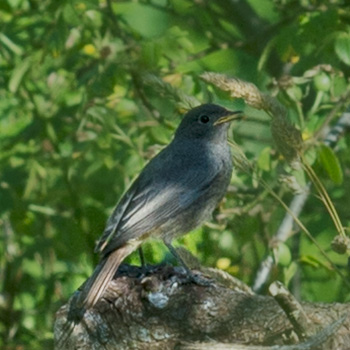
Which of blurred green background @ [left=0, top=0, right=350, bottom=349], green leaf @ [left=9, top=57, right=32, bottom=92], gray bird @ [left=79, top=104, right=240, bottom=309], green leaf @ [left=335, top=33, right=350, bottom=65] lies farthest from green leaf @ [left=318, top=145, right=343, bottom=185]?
green leaf @ [left=9, top=57, right=32, bottom=92]

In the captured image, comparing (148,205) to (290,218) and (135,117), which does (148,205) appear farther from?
(135,117)

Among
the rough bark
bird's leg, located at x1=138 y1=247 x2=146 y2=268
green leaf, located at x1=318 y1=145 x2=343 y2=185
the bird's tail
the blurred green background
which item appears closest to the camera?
the rough bark

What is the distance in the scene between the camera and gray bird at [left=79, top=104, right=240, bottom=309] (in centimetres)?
596

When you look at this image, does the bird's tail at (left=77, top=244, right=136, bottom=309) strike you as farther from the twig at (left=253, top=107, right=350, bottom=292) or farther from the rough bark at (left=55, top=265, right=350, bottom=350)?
the twig at (left=253, top=107, right=350, bottom=292)

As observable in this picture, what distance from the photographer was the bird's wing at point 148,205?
5.94 m

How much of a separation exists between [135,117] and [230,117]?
1.55 meters

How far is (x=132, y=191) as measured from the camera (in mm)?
6262

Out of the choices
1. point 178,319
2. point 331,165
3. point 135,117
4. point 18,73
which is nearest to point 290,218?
point 331,165

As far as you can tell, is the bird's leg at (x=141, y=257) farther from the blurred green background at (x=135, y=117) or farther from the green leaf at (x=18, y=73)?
the green leaf at (x=18, y=73)

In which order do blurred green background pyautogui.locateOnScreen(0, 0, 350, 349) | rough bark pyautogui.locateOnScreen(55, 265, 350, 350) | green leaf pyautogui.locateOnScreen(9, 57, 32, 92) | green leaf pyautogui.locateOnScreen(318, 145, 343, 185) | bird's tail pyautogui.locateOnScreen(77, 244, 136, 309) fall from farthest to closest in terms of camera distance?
green leaf pyautogui.locateOnScreen(9, 57, 32, 92), blurred green background pyautogui.locateOnScreen(0, 0, 350, 349), green leaf pyautogui.locateOnScreen(318, 145, 343, 185), bird's tail pyautogui.locateOnScreen(77, 244, 136, 309), rough bark pyautogui.locateOnScreen(55, 265, 350, 350)

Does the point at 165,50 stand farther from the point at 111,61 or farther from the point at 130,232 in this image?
the point at 130,232

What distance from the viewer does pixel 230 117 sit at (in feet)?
22.6

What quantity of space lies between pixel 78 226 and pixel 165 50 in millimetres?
1443

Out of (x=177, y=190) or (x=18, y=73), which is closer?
(x=177, y=190)
